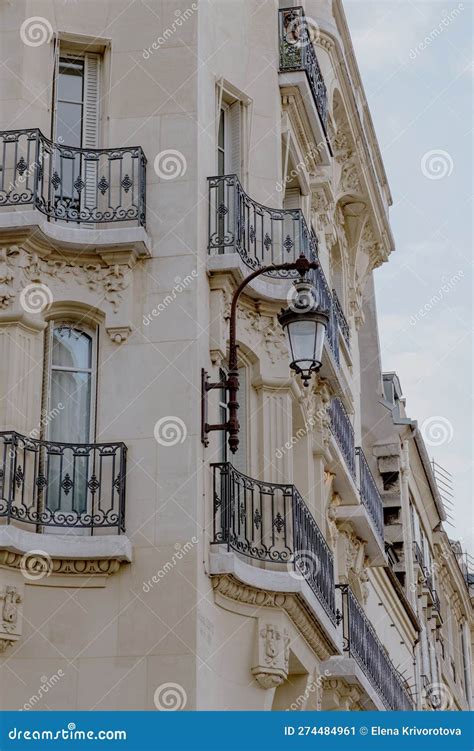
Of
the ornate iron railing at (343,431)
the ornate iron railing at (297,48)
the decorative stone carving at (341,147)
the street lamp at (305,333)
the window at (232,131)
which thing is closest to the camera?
the street lamp at (305,333)

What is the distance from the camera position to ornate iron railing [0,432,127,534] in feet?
57.3

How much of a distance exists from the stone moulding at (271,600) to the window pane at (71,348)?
3010 millimetres

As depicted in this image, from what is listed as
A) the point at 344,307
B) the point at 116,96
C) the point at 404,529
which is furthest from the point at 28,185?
the point at 404,529

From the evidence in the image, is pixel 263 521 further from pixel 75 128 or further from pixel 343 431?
pixel 343 431

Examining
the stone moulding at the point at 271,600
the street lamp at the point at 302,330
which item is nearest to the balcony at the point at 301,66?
the street lamp at the point at 302,330

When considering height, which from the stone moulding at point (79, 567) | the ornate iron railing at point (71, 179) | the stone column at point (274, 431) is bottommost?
the stone moulding at point (79, 567)

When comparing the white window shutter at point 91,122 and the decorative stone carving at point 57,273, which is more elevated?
the white window shutter at point 91,122

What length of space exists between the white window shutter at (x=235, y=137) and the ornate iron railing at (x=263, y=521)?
172 inches

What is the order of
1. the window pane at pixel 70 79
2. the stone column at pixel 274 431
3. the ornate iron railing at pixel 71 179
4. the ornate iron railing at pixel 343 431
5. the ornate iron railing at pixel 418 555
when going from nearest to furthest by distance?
the ornate iron railing at pixel 71 179
the stone column at pixel 274 431
the window pane at pixel 70 79
the ornate iron railing at pixel 343 431
the ornate iron railing at pixel 418 555

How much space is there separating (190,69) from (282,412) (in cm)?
432

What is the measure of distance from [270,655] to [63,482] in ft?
10.1

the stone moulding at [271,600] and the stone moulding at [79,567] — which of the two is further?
the stone moulding at [271,600]

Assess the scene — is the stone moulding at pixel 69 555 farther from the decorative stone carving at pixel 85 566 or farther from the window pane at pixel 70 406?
the window pane at pixel 70 406

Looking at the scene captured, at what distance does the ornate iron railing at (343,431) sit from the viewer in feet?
80.0
